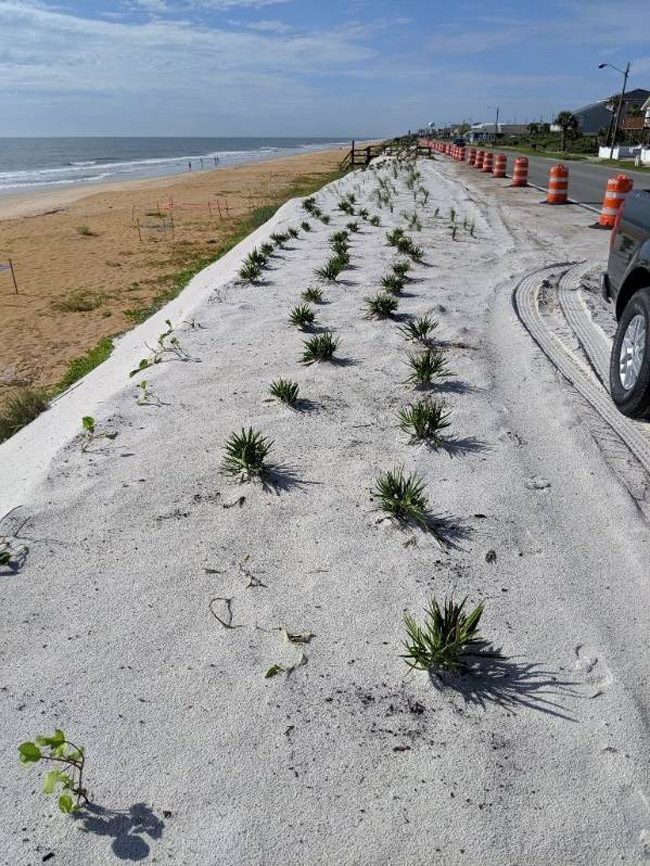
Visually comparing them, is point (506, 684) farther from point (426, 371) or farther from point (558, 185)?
point (558, 185)

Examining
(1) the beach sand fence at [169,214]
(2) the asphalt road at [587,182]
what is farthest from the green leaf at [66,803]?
(1) the beach sand fence at [169,214]

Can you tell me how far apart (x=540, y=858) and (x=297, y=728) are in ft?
2.90

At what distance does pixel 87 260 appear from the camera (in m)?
15.4

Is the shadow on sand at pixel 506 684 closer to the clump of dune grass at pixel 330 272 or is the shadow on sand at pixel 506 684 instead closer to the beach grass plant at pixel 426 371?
the beach grass plant at pixel 426 371

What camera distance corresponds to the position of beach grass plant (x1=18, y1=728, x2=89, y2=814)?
1.98 m

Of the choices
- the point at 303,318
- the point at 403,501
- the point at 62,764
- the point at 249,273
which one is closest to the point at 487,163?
the point at 249,273

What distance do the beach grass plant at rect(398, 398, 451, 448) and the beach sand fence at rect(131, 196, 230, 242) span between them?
15345 millimetres

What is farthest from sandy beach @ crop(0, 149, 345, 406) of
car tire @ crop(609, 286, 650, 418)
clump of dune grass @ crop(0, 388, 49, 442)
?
car tire @ crop(609, 286, 650, 418)

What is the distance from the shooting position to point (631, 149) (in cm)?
3944

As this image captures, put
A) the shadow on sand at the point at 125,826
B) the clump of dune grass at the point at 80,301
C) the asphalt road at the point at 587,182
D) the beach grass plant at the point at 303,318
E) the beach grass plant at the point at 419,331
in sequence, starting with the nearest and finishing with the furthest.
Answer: the shadow on sand at the point at 125,826, the beach grass plant at the point at 419,331, the beach grass plant at the point at 303,318, the clump of dune grass at the point at 80,301, the asphalt road at the point at 587,182

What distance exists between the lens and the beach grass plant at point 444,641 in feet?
8.14

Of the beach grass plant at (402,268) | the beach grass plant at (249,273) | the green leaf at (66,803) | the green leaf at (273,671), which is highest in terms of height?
the beach grass plant at (402,268)

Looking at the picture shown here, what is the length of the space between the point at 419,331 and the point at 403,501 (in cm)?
297

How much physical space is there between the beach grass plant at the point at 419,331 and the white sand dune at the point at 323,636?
0.96 meters
